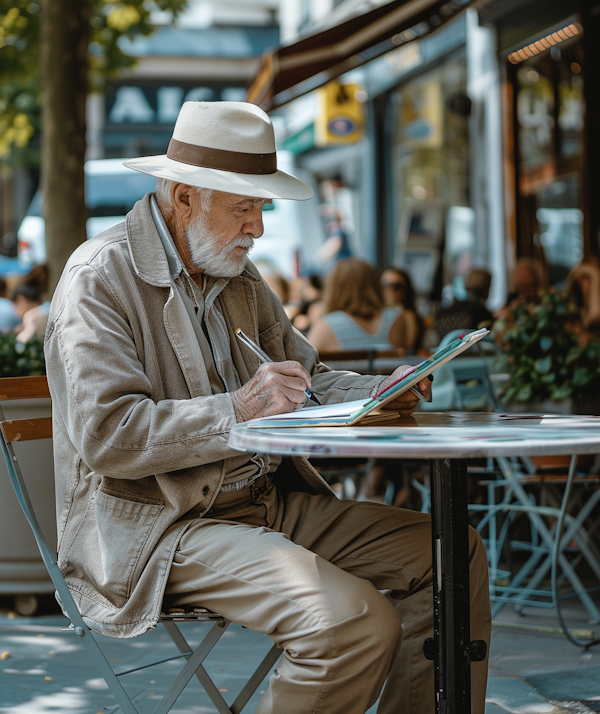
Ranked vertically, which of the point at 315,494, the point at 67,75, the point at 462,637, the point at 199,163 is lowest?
the point at 462,637

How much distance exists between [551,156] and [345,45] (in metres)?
2.69

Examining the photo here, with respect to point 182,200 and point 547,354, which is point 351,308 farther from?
point 182,200

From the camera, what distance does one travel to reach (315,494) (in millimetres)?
2824

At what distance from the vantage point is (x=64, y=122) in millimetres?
6871

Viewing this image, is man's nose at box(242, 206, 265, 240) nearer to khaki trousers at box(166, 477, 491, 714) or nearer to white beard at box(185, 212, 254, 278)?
white beard at box(185, 212, 254, 278)

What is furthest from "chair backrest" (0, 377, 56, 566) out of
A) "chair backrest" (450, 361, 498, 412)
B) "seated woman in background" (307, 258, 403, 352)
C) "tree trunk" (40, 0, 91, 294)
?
"tree trunk" (40, 0, 91, 294)

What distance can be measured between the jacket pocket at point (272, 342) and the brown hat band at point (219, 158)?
0.52 m

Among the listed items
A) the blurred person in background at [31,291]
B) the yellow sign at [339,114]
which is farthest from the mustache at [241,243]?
the yellow sign at [339,114]

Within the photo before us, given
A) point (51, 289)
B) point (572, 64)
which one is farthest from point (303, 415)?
point (572, 64)

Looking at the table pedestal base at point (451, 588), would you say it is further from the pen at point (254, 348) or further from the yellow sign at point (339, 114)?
the yellow sign at point (339, 114)

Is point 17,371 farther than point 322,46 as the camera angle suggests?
No

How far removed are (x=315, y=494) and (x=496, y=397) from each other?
77.0 inches

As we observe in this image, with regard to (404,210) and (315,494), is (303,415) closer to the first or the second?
(315,494)

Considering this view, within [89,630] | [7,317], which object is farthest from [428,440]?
[7,317]
